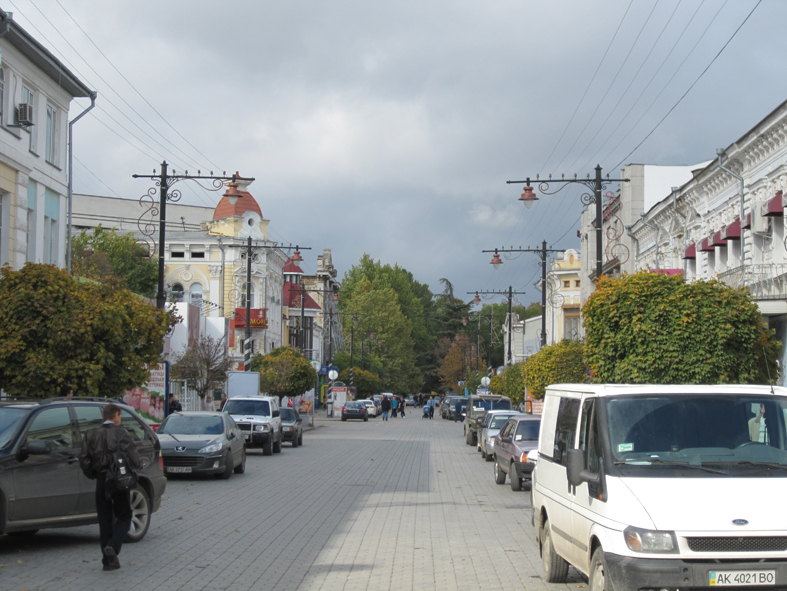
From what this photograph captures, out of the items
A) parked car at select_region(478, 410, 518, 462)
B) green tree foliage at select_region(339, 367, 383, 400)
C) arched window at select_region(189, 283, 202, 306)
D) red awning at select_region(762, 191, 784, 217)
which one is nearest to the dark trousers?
parked car at select_region(478, 410, 518, 462)

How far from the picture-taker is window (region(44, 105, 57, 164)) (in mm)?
27375

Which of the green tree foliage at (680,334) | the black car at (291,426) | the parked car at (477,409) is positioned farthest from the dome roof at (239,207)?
the green tree foliage at (680,334)

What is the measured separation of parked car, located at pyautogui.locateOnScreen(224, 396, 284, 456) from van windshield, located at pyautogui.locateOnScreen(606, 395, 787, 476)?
2209 centimetres

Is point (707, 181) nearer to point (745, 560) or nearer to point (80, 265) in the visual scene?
point (745, 560)

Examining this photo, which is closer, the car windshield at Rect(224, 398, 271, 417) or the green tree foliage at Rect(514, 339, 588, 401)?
the car windshield at Rect(224, 398, 271, 417)

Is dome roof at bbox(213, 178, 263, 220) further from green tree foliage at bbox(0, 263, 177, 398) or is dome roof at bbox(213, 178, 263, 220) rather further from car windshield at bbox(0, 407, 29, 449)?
car windshield at bbox(0, 407, 29, 449)

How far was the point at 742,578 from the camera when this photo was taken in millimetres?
6094

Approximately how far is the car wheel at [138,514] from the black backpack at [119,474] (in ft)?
5.57

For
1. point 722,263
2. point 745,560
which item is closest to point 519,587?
point 745,560

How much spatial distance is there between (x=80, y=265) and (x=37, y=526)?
140 ft

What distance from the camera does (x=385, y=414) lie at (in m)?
70.1

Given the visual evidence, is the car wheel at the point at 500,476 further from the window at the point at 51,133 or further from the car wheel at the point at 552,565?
the window at the point at 51,133

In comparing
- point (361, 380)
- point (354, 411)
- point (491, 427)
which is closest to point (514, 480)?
point (491, 427)

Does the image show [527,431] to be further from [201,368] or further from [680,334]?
[201,368]
